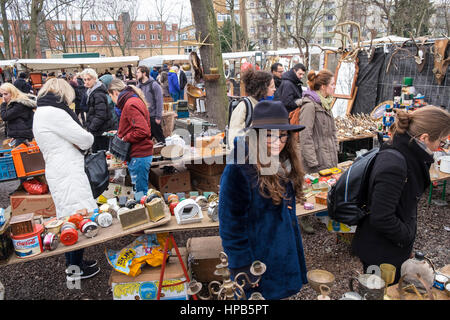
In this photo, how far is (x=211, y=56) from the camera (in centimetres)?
613

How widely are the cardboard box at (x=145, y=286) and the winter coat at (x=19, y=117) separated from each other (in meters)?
4.18

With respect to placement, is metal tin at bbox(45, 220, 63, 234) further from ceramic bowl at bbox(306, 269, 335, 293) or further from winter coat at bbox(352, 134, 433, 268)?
winter coat at bbox(352, 134, 433, 268)

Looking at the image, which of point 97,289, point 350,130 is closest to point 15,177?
point 97,289

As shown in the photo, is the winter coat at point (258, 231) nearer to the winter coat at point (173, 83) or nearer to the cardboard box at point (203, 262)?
the cardboard box at point (203, 262)

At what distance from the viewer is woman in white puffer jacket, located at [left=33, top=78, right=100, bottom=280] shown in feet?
9.66

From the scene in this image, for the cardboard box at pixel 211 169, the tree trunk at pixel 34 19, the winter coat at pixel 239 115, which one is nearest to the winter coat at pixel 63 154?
the winter coat at pixel 239 115

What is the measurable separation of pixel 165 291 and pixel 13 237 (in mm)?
1265

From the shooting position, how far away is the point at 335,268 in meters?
3.53

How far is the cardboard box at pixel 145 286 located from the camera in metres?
2.78

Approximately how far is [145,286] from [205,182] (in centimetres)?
262

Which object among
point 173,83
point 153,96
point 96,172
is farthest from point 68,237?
point 173,83

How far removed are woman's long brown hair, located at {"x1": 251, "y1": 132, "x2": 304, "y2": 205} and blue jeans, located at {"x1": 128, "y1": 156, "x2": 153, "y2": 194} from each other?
2.51m

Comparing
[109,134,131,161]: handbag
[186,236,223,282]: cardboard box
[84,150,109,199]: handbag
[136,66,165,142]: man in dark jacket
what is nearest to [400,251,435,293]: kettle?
[186,236,223,282]: cardboard box

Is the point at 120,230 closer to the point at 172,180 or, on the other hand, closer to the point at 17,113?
the point at 172,180
